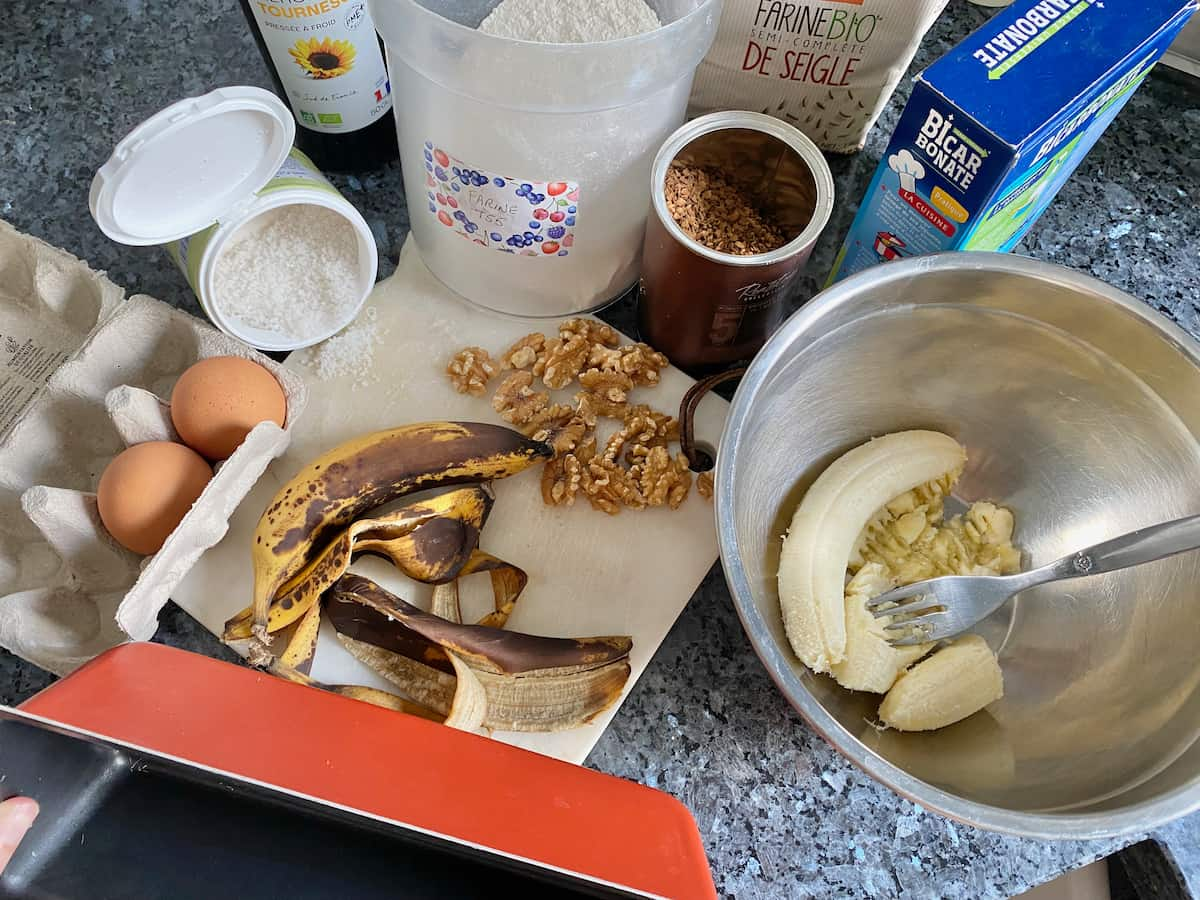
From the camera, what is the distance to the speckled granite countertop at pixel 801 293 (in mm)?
643

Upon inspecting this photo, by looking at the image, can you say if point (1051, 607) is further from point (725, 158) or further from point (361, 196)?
point (361, 196)

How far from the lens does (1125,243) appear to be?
87 cm

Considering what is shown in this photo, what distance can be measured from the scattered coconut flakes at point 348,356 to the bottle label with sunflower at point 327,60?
192 mm

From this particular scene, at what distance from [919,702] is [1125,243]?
0.54 metres

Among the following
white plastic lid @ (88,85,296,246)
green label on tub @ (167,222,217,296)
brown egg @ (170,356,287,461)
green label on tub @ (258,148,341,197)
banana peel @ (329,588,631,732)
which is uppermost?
white plastic lid @ (88,85,296,246)

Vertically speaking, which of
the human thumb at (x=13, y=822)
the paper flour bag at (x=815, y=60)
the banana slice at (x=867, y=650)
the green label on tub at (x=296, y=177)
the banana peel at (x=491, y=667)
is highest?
the paper flour bag at (x=815, y=60)

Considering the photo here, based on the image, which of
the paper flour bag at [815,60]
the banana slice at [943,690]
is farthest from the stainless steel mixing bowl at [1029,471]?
the paper flour bag at [815,60]

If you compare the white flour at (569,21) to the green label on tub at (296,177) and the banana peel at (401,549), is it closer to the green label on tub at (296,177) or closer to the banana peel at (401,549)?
the green label on tub at (296,177)

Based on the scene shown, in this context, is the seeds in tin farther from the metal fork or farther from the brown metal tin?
the metal fork

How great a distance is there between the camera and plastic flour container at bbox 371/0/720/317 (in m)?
0.60

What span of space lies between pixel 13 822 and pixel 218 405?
343mm

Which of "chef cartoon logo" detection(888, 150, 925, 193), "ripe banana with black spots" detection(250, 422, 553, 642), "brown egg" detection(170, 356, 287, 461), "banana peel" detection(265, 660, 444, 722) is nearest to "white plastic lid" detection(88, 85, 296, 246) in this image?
"brown egg" detection(170, 356, 287, 461)

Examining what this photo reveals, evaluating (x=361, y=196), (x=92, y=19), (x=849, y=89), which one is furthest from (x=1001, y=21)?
(x=92, y=19)

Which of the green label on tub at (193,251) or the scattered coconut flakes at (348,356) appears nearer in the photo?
the green label on tub at (193,251)
